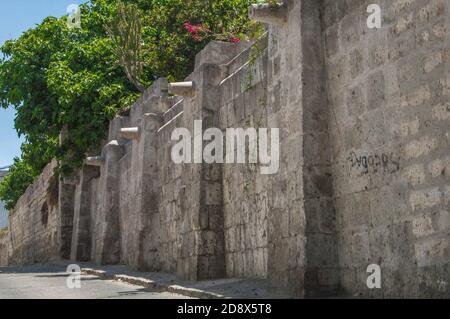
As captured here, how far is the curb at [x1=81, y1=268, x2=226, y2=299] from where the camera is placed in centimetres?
725

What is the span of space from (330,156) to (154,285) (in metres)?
4.02

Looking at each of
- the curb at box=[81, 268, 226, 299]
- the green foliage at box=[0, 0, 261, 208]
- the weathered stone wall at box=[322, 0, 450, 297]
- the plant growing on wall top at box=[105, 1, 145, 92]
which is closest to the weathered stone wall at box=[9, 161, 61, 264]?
the green foliage at box=[0, 0, 261, 208]

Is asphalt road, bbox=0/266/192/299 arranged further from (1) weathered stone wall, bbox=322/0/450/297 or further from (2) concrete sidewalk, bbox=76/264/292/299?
(1) weathered stone wall, bbox=322/0/450/297

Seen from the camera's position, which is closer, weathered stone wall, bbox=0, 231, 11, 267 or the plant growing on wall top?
the plant growing on wall top

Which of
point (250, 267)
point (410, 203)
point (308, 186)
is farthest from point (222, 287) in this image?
point (410, 203)

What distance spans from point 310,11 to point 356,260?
8.67 feet

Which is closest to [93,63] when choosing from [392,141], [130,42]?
[130,42]

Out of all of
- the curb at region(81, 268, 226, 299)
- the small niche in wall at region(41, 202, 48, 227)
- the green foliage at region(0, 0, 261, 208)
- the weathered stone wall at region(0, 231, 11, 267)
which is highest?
the green foliage at region(0, 0, 261, 208)

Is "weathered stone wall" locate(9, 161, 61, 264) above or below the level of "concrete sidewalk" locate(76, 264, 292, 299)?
above

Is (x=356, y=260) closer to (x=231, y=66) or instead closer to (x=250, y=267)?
(x=250, y=267)

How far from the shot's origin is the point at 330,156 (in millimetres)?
6609

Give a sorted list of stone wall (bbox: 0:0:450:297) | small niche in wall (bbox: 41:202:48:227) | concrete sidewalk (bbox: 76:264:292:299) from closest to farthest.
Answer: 1. stone wall (bbox: 0:0:450:297)
2. concrete sidewalk (bbox: 76:264:292:299)
3. small niche in wall (bbox: 41:202:48:227)

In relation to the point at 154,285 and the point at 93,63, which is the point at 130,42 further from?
the point at 154,285

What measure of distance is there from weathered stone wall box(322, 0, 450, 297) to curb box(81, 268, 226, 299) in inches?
66.3
